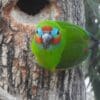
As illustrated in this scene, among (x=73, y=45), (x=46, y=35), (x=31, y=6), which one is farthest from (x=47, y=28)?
(x=31, y=6)

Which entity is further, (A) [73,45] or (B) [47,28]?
(A) [73,45]

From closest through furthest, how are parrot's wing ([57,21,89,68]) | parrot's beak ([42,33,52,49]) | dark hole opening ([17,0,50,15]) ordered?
parrot's beak ([42,33,52,49]), parrot's wing ([57,21,89,68]), dark hole opening ([17,0,50,15])

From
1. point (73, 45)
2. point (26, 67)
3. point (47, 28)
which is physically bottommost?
point (26, 67)

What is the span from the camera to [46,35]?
1.81 metres

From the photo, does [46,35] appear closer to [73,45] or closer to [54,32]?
[54,32]

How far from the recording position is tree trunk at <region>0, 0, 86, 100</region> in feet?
6.19

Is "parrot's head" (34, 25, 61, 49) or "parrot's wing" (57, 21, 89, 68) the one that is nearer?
"parrot's head" (34, 25, 61, 49)

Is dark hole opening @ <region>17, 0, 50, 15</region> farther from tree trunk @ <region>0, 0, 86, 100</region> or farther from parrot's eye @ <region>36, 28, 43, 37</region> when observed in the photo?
parrot's eye @ <region>36, 28, 43, 37</region>

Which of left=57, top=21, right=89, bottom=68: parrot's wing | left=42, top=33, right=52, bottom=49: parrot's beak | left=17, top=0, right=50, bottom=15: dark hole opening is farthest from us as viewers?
left=17, top=0, right=50, bottom=15: dark hole opening

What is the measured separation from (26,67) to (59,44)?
0.73 ft

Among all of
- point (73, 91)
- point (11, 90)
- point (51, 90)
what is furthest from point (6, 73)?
point (73, 91)

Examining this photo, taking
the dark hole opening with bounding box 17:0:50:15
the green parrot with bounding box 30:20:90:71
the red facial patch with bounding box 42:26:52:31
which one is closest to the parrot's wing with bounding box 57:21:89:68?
the green parrot with bounding box 30:20:90:71

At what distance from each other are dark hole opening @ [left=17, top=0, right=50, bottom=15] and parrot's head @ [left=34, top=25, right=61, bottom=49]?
0.31 metres

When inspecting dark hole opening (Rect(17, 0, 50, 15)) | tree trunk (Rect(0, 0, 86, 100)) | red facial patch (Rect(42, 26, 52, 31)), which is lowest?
tree trunk (Rect(0, 0, 86, 100))
